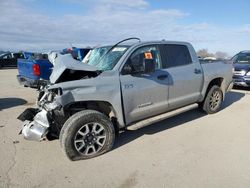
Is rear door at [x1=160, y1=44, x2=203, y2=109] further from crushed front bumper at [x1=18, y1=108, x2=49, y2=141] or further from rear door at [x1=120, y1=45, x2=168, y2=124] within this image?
crushed front bumper at [x1=18, y1=108, x2=49, y2=141]

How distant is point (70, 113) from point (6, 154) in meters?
1.30

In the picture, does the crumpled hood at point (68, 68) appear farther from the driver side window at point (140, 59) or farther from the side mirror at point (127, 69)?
the driver side window at point (140, 59)

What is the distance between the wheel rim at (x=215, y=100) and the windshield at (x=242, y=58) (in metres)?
5.51

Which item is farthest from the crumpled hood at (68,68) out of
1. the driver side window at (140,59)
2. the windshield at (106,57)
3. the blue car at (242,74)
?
the blue car at (242,74)

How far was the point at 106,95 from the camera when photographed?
4273 millimetres

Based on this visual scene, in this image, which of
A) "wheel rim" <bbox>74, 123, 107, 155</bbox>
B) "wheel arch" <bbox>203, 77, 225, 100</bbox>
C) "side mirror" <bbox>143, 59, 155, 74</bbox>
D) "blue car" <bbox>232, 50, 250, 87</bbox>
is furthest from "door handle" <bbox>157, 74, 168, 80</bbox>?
"blue car" <bbox>232, 50, 250, 87</bbox>

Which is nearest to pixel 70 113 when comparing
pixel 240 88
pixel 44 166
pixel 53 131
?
pixel 53 131

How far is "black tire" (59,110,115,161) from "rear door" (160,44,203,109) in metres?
1.66

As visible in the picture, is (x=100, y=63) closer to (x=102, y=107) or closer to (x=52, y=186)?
(x=102, y=107)

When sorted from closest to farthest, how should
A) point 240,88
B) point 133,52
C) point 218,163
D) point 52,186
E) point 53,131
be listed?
point 52,186, point 218,163, point 53,131, point 133,52, point 240,88

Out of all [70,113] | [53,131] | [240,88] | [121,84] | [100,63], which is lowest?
[240,88]

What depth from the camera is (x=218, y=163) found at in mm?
3980

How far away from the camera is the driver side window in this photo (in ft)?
15.0

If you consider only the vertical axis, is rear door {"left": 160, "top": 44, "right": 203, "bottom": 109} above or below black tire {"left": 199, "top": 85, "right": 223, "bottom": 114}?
above
